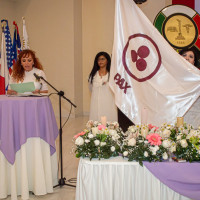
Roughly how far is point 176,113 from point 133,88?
45cm

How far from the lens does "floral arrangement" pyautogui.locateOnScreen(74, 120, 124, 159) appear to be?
226 centimetres

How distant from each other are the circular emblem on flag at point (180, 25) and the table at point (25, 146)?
4116mm

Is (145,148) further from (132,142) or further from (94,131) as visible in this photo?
(94,131)

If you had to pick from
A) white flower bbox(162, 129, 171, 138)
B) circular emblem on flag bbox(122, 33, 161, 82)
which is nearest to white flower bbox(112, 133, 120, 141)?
white flower bbox(162, 129, 171, 138)

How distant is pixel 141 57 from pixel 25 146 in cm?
155

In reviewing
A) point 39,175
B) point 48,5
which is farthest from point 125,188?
point 48,5

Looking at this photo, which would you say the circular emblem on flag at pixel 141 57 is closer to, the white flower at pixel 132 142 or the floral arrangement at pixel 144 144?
the floral arrangement at pixel 144 144

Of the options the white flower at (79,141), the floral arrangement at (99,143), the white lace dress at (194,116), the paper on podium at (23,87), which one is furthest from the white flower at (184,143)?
the paper on podium at (23,87)

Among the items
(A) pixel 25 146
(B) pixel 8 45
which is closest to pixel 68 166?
(A) pixel 25 146

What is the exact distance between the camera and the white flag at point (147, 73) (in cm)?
268

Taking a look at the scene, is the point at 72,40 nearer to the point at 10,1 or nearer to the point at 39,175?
the point at 10,1

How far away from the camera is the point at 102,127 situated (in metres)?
2.41

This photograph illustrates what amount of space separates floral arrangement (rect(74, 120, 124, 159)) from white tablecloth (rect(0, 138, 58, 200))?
108cm

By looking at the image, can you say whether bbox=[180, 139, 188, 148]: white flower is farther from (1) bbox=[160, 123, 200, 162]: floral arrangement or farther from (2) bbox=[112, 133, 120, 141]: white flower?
(2) bbox=[112, 133, 120, 141]: white flower
